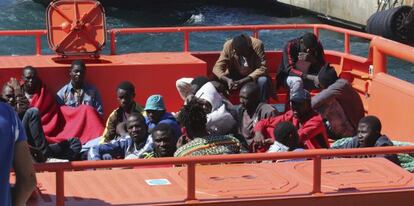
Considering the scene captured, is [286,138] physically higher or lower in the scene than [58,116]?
higher

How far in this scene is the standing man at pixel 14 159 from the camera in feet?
11.8

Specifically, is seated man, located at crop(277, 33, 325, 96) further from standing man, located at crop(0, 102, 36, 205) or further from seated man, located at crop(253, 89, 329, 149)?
standing man, located at crop(0, 102, 36, 205)

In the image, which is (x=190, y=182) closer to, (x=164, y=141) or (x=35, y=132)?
(x=164, y=141)

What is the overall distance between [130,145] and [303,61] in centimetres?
240

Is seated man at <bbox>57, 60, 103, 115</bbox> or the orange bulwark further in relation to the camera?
seated man at <bbox>57, 60, 103, 115</bbox>

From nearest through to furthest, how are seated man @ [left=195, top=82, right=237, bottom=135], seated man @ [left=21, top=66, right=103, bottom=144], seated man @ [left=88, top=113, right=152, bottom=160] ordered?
seated man @ [left=88, top=113, right=152, bottom=160], seated man @ [left=195, top=82, right=237, bottom=135], seated man @ [left=21, top=66, right=103, bottom=144]

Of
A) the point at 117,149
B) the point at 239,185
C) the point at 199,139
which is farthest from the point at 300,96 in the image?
the point at 239,185

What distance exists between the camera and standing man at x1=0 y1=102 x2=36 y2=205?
3.58 m

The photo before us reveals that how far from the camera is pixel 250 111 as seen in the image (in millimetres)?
7465

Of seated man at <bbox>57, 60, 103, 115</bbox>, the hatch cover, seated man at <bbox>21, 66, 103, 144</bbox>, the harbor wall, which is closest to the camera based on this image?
seated man at <bbox>21, 66, 103, 144</bbox>

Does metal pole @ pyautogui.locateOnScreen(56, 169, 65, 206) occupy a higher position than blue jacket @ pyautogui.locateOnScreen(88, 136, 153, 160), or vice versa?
metal pole @ pyautogui.locateOnScreen(56, 169, 65, 206)

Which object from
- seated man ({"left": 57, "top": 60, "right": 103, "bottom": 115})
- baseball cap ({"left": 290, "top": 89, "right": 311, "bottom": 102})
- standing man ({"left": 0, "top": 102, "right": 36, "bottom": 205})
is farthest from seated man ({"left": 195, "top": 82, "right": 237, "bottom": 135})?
standing man ({"left": 0, "top": 102, "right": 36, "bottom": 205})

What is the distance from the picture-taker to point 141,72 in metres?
8.80

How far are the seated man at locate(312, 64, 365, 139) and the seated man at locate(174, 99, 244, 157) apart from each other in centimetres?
189
